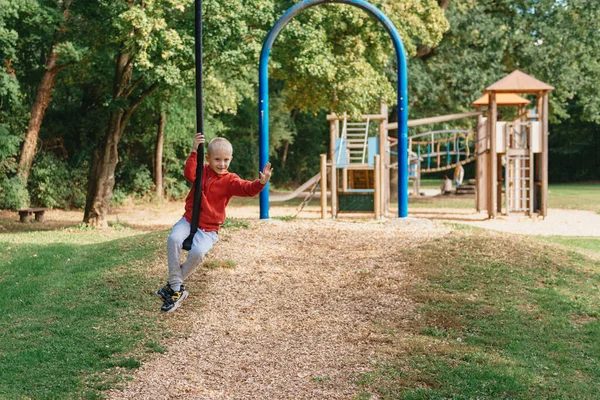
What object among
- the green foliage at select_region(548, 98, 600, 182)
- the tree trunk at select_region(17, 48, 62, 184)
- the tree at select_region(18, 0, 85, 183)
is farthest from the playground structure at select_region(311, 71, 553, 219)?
the green foliage at select_region(548, 98, 600, 182)

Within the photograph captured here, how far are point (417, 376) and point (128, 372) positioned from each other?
2207 mm

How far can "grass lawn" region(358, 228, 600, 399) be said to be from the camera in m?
5.54

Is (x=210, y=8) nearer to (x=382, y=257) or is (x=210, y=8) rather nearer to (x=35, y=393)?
(x=382, y=257)

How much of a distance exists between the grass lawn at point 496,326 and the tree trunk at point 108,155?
931cm

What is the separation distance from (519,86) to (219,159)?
47.5ft

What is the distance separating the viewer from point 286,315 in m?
7.40

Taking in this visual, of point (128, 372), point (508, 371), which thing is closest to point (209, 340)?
point (128, 372)

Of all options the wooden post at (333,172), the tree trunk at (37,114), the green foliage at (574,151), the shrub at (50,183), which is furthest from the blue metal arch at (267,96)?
the green foliage at (574,151)

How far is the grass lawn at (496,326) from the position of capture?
554 centimetres

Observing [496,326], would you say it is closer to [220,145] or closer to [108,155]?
[220,145]

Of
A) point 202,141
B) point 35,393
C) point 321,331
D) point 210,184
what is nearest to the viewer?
Answer: point 35,393

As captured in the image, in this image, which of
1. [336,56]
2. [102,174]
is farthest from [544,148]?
[102,174]

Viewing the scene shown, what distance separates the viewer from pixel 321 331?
6.91 m

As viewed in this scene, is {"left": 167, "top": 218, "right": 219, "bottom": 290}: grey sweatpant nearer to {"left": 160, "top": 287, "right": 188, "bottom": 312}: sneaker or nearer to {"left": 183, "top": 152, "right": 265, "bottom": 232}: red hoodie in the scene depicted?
{"left": 183, "top": 152, "right": 265, "bottom": 232}: red hoodie
